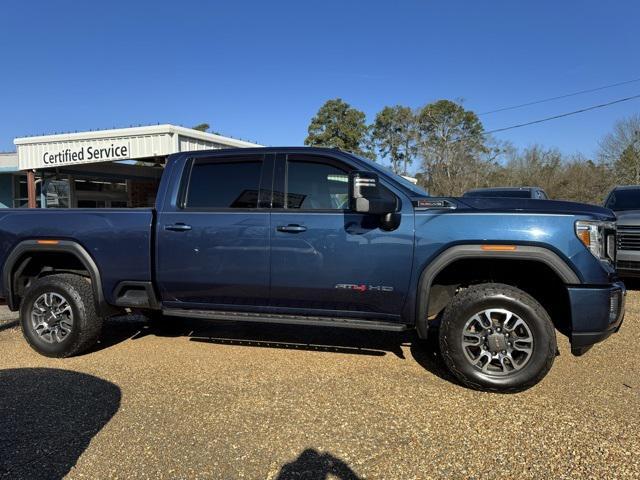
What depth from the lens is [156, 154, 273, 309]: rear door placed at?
14.3 ft

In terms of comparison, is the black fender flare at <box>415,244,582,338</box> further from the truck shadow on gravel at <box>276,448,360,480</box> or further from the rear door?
the truck shadow on gravel at <box>276,448,360,480</box>

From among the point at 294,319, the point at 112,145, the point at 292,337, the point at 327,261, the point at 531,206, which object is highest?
the point at 112,145

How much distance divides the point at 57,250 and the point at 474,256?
390 centimetres

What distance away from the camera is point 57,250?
4.81 metres

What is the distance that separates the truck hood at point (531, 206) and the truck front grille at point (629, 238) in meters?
4.47

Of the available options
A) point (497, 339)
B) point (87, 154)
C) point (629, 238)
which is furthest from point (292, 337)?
point (87, 154)

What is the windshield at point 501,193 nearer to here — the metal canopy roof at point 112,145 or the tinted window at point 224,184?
the tinted window at point 224,184

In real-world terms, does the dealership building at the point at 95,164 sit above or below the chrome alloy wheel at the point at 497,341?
above

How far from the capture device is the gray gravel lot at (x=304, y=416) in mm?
2920

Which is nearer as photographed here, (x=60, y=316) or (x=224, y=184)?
(x=224, y=184)

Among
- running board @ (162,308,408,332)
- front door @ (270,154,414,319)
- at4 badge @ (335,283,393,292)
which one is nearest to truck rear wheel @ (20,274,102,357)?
running board @ (162,308,408,332)

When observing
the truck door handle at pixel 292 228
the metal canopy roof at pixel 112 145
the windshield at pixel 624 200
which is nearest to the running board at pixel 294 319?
the truck door handle at pixel 292 228

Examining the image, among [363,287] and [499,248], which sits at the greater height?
[499,248]

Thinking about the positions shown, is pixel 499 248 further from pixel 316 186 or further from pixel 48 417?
pixel 48 417
